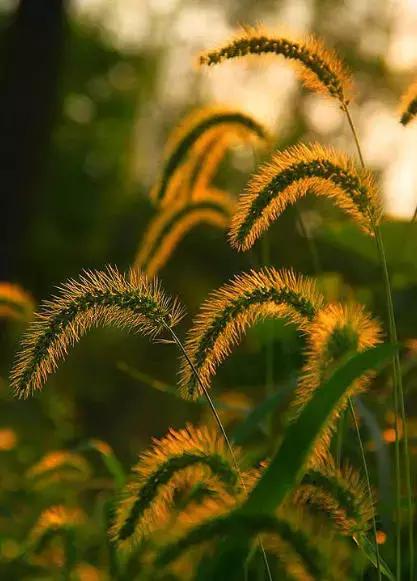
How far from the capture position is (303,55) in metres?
2.16

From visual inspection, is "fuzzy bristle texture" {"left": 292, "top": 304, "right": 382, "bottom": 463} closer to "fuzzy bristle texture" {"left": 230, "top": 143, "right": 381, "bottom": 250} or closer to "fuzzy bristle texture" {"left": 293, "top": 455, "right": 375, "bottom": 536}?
"fuzzy bristle texture" {"left": 293, "top": 455, "right": 375, "bottom": 536}

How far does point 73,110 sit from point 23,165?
1953 cm

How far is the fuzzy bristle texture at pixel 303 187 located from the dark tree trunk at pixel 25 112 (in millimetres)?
6212

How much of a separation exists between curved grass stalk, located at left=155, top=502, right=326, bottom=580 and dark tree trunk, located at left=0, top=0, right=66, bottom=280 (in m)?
6.72

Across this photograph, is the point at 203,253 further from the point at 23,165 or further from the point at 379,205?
the point at 379,205

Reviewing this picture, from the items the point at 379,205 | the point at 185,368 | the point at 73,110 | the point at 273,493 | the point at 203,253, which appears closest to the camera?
the point at 273,493

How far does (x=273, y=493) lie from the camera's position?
1.42 m

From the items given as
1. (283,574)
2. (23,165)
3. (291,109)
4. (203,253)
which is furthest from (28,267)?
(283,574)

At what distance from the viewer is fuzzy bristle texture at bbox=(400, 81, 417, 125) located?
2.20 meters

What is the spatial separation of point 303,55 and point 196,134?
588 mm

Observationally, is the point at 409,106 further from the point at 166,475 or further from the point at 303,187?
the point at 166,475

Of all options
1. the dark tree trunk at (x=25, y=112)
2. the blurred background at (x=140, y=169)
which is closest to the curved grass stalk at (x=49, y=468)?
the blurred background at (x=140, y=169)

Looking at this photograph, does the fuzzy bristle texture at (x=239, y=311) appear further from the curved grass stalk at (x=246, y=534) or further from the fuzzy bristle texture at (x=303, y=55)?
the fuzzy bristle texture at (x=303, y=55)

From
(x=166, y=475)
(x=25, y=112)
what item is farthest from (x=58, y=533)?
(x=25, y=112)
